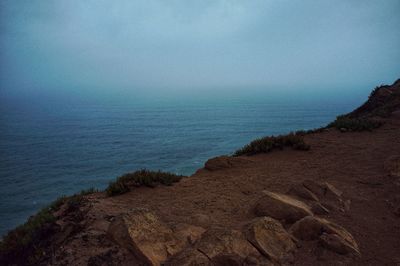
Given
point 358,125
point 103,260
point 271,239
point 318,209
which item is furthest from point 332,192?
point 358,125

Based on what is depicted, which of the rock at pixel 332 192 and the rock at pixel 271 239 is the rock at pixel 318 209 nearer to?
the rock at pixel 332 192

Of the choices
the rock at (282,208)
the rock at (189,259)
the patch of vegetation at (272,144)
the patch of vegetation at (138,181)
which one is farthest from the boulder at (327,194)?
the patch of vegetation at (272,144)

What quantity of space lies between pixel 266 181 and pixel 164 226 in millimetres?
4833

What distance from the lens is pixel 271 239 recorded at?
17.4ft

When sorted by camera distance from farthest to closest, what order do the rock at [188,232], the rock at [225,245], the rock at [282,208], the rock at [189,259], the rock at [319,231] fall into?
1. the rock at [282,208]
2. the rock at [188,232]
3. the rock at [319,231]
4. the rock at [225,245]
5. the rock at [189,259]

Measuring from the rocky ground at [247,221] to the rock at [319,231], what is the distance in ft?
0.06

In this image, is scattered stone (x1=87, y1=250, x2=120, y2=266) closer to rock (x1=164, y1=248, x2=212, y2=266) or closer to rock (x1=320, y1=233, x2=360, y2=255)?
rock (x1=164, y1=248, x2=212, y2=266)

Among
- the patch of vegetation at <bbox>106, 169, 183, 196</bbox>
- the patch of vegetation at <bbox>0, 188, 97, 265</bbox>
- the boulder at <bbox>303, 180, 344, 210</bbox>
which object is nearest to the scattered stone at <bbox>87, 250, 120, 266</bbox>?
the patch of vegetation at <bbox>0, 188, 97, 265</bbox>

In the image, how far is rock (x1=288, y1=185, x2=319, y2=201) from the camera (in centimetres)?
724

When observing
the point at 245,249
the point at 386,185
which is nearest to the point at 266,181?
the point at 386,185

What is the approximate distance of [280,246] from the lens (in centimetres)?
522

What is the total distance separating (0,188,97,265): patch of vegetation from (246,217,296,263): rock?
4577mm

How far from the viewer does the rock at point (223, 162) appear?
11862mm

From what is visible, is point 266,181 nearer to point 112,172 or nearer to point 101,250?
point 101,250
